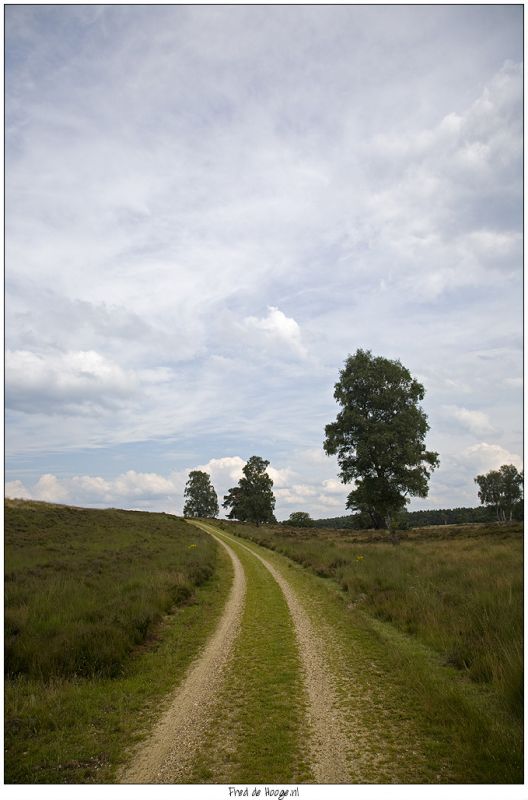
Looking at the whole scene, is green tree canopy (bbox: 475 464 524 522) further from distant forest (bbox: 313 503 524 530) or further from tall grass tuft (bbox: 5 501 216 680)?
tall grass tuft (bbox: 5 501 216 680)

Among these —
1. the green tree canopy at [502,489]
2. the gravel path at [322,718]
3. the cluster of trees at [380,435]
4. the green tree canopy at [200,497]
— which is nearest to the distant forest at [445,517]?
the green tree canopy at [502,489]

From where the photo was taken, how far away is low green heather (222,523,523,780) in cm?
776

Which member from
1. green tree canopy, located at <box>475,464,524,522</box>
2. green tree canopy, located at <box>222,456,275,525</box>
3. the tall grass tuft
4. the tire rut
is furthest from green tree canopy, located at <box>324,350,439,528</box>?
green tree canopy, located at <box>475,464,524,522</box>

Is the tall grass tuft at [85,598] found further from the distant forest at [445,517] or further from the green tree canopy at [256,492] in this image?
the distant forest at [445,517]

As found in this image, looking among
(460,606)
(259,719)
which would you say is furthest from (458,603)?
(259,719)

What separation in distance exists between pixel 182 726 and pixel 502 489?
109688 millimetres

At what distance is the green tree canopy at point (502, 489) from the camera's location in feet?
316

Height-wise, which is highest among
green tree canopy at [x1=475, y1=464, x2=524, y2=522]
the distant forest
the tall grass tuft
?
the tall grass tuft

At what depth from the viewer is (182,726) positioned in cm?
669

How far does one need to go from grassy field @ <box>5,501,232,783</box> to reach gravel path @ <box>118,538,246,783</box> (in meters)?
0.32

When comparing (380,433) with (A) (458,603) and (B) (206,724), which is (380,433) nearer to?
(A) (458,603)
